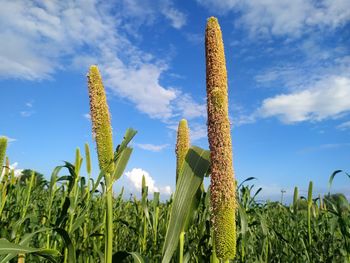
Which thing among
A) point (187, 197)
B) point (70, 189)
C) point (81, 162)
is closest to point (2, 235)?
point (70, 189)

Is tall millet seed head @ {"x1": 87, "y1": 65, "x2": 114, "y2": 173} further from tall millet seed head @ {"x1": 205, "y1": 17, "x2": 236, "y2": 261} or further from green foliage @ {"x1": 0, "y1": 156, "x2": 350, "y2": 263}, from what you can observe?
tall millet seed head @ {"x1": 205, "y1": 17, "x2": 236, "y2": 261}

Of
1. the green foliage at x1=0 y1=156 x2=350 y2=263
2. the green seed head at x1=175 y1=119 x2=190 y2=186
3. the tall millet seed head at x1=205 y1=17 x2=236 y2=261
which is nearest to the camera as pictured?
the tall millet seed head at x1=205 y1=17 x2=236 y2=261

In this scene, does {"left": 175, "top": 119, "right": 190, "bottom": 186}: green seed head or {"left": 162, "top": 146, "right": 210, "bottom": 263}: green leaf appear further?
{"left": 175, "top": 119, "right": 190, "bottom": 186}: green seed head

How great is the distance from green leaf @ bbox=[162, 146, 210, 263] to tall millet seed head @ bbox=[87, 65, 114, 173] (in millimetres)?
784

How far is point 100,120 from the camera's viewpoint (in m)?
2.78

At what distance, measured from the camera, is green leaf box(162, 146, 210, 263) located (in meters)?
2.02

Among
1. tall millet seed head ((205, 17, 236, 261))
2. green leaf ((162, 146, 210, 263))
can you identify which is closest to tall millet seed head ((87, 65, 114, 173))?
green leaf ((162, 146, 210, 263))

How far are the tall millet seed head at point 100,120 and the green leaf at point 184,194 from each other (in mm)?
784

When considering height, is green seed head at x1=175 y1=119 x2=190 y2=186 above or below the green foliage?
above

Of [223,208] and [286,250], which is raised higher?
[223,208]

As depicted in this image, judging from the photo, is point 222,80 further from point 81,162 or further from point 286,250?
point 286,250

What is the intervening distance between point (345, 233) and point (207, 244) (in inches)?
64.9

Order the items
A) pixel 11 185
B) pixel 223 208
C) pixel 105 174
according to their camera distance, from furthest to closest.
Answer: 1. pixel 11 185
2. pixel 105 174
3. pixel 223 208

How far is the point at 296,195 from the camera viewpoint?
548cm
